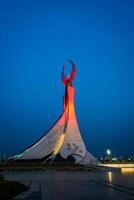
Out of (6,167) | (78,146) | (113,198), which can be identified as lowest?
(113,198)

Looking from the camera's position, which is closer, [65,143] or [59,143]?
[59,143]

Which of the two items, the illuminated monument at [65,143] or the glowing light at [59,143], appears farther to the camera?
the glowing light at [59,143]

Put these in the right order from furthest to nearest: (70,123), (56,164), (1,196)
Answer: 1. (70,123)
2. (56,164)
3. (1,196)

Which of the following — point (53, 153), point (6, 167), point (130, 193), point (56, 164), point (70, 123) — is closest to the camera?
point (130, 193)

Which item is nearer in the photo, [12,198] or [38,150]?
[12,198]

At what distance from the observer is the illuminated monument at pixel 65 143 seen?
1677 inches

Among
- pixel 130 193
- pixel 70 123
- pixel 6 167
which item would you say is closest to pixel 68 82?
pixel 70 123

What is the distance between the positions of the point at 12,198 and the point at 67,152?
3222 cm

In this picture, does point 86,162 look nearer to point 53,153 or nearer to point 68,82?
point 53,153

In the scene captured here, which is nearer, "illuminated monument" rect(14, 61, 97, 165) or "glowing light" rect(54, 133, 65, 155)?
"illuminated monument" rect(14, 61, 97, 165)

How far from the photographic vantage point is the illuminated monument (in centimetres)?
4259

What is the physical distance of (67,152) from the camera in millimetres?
43094

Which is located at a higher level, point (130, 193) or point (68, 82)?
point (68, 82)

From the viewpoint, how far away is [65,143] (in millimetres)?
44062
